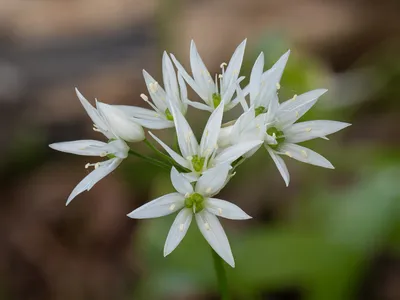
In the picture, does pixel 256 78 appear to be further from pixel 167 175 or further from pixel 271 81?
pixel 167 175

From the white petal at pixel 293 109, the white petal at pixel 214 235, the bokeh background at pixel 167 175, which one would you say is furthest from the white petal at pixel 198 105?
the bokeh background at pixel 167 175

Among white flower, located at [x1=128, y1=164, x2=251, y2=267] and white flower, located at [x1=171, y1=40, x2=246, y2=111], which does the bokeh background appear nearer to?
white flower, located at [x1=171, y1=40, x2=246, y2=111]

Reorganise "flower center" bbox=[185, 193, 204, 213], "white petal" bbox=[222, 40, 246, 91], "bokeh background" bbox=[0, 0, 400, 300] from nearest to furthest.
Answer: "flower center" bbox=[185, 193, 204, 213], "white petal" bbox=[222, 40, 246, 91], "bokeh background" bbox=[0, 0, 400, 300]

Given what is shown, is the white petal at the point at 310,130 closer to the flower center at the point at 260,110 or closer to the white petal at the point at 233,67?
the flower center at the point at 260,110

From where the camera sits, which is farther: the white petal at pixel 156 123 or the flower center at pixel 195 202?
the white petal at pixel 156 123

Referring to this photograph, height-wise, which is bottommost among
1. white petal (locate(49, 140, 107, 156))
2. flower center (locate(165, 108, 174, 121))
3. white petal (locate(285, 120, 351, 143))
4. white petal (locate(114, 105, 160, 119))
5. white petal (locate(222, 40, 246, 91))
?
white petal (locate(285, 120, 351, 143))

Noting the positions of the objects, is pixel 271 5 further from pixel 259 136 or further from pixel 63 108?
pixel 259 136

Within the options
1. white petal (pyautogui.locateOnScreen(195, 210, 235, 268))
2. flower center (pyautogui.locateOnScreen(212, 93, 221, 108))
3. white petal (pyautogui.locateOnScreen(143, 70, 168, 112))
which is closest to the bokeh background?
flower center (pyautogui.locateOnScreen(212, 93, 221, 108))
